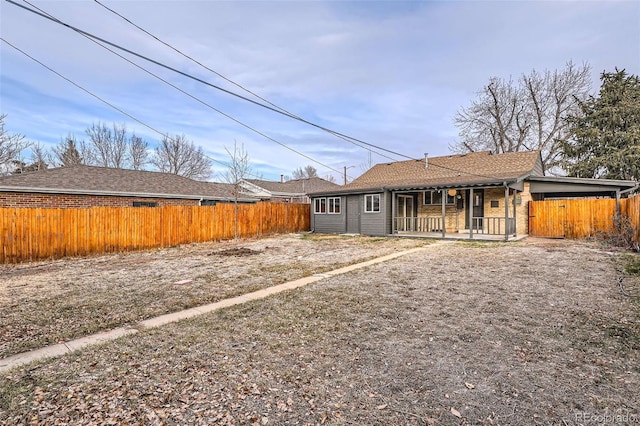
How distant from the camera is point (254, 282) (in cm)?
686

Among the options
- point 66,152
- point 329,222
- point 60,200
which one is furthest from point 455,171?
point 66,152

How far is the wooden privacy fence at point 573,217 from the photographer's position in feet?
41.1

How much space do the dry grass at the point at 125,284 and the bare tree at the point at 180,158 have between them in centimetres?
2807

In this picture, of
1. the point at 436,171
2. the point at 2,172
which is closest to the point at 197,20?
the point at 436,171

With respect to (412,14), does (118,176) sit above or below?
below

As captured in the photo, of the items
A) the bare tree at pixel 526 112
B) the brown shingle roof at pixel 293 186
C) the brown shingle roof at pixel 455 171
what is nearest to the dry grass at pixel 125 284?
the brown shingle roof at pixel 455 171

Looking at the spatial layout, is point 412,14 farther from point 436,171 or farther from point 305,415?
point 305,415

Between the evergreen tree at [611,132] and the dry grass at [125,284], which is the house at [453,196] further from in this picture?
the evergreen tree at [611,132]

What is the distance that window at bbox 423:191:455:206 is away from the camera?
55.5 feet

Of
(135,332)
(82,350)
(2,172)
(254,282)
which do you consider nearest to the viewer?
(82,350)

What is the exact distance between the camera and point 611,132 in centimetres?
2130

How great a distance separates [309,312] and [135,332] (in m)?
2.31

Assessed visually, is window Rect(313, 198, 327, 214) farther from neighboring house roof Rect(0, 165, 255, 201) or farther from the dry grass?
the dry grass

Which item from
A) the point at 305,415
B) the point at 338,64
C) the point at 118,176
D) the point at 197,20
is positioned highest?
the point at 338,64
